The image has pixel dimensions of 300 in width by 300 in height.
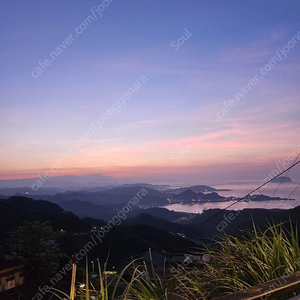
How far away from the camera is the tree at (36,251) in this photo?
1420cm

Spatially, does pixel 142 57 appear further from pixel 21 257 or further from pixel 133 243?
pixel 133 243

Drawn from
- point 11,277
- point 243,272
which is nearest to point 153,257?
point 11,277

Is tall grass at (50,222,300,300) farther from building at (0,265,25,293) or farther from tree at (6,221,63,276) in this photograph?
tree at (6,221,63,276)

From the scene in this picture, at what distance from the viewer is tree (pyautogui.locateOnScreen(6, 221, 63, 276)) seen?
46.6 feet

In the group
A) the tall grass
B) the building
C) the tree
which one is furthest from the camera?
the tree

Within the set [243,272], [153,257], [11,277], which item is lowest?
[153,257]

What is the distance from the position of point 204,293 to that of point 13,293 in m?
12.9

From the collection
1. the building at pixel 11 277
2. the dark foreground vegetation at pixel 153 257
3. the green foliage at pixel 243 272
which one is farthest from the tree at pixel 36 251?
the green foliage at pixel 243 272

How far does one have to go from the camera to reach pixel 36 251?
15.0m

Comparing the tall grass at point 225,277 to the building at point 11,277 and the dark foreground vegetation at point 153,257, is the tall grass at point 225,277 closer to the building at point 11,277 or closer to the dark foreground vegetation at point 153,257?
the dark foreground vegetation at point 153,257

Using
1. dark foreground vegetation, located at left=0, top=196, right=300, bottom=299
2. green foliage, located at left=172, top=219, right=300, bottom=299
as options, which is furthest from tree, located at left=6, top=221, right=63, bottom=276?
green foliage, located at left=172, top=219, right=300, bottom=299

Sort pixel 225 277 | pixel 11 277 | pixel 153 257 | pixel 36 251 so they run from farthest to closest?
pixel 153 257 → pixel 36 251 → pixel 11 277 → pixel 225 277

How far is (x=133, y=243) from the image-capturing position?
30.8 metres

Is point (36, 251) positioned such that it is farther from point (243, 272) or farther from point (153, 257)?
point (243, 272)
